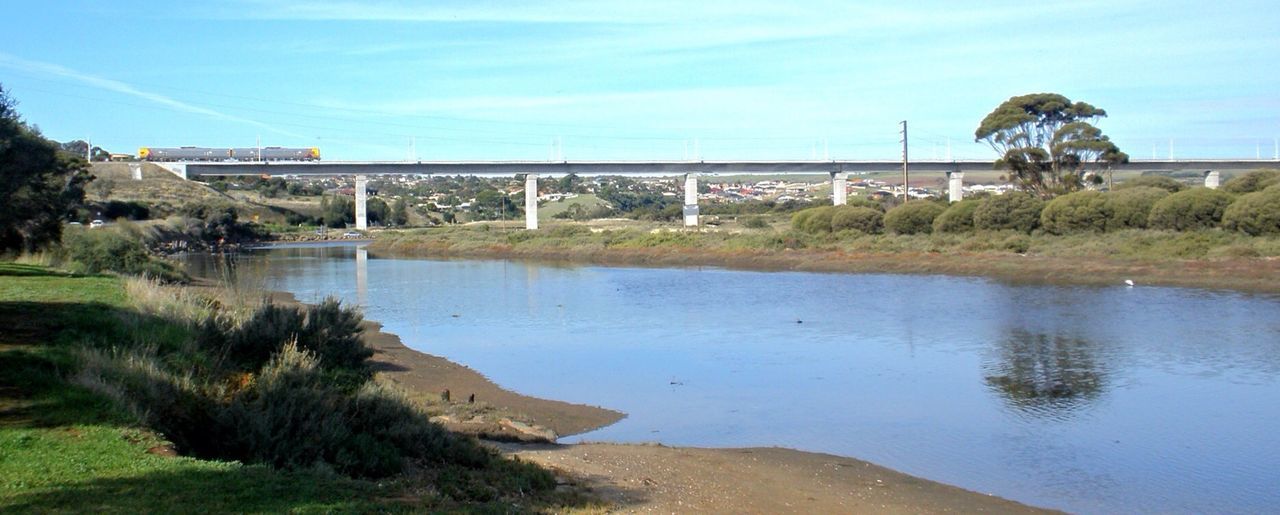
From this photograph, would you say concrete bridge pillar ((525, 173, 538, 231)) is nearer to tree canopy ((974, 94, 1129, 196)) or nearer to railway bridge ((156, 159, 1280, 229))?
railway bridge ((156, 159, 1280, 229))

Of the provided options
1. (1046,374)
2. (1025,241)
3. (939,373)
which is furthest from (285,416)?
(1025,241)

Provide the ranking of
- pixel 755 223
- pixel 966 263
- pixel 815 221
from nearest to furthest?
pixel 966 263, pixel 815 221, pixel 755 223

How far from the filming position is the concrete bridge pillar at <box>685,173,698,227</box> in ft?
265

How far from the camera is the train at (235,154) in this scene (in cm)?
9594

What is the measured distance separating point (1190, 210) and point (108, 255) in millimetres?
42094

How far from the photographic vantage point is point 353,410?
10297 mm

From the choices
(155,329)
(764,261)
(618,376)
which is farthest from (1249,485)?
(764,261)

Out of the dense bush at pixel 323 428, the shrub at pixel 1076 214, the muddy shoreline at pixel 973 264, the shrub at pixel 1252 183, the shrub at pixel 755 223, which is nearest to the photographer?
the dense bush at pixel 323 428

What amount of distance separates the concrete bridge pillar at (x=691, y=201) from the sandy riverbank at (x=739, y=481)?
66113 millimetres

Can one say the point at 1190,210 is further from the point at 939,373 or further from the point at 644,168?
the point at 644,168

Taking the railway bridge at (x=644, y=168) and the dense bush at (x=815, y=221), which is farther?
the railway bridge at (x=644, y=168)

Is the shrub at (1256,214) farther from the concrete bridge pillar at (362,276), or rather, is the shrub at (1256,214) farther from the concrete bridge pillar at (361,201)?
the concrete bridge pillar at (361,201)

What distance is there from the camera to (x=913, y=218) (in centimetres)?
5991

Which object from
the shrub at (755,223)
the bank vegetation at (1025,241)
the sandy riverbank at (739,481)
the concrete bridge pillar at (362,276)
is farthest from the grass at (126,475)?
the shrub at (755,223)
